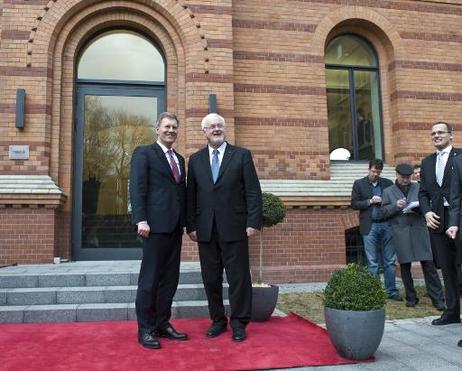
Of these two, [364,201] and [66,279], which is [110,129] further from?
[364,201]

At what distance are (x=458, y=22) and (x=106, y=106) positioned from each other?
7.67 m

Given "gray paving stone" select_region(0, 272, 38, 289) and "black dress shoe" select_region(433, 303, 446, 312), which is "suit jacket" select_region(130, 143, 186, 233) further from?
"black dress shoe" select_region(433, 303, 446, 312)

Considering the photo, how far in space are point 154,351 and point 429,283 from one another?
4011mm

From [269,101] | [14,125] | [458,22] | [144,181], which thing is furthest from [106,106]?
[458,22]

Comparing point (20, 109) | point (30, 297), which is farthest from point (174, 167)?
point (20, 109)

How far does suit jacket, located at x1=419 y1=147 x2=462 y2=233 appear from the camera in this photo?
5.17m

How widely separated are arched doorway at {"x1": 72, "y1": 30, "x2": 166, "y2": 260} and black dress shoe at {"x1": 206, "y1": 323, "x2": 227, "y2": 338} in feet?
12.9

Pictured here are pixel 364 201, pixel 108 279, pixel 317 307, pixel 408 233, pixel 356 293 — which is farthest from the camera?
pixel 364 201

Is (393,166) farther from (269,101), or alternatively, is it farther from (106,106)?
(106,106)

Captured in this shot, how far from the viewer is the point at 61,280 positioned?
602cm

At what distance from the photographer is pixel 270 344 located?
429 centimetres

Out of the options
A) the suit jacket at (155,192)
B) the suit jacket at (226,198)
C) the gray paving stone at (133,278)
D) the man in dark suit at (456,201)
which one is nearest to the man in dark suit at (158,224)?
the suit jacket at (155,192)

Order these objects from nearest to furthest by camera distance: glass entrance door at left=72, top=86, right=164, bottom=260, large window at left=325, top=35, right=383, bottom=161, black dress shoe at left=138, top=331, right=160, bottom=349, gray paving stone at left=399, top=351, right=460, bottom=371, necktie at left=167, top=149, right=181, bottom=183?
gray paving stone at left=399, top=351, right=460, bottom=371
black dress shoe at left=138, top=331, right=160, bottom=349
necktie at left=167, top=149, right=181, bottom=183
glass entrance door at left=72, top=86, right=164, bottom=260
large window at left=325, top=35, right=383, bottom=161

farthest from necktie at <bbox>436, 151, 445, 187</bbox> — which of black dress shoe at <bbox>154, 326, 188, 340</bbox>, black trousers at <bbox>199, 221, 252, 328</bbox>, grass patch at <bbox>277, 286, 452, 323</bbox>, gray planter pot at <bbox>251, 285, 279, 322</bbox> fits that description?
black dress shoe at <bbox>154, 326, 188, 340</bbox>
